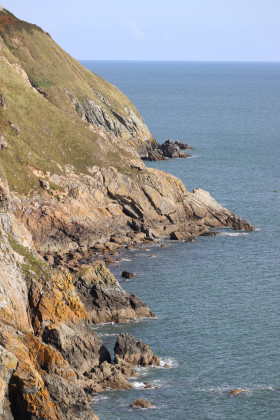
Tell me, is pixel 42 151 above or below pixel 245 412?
above

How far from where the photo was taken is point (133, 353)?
70625 millimetres

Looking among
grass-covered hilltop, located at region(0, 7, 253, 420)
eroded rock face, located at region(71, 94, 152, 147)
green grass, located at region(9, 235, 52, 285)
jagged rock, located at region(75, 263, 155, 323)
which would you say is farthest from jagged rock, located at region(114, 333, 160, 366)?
eroded rock face, located at region(71, 94, 152, 147)

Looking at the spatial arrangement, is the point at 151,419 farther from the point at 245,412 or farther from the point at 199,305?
the point at 199,305

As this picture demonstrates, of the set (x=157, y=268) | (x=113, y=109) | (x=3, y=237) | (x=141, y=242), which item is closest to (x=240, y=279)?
(x=157, y=268)

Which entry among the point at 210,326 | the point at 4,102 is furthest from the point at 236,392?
the point at 4,102

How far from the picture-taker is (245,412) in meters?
62.6

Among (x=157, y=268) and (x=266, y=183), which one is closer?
(x=157, y=268)

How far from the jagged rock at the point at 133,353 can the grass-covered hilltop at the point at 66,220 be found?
0.09 m

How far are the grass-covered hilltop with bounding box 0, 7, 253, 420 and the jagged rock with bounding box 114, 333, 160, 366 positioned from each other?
0.30ft

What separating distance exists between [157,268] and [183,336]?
78.8ft

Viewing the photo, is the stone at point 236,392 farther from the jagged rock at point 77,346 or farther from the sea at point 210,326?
the jagged rock at point 77,346

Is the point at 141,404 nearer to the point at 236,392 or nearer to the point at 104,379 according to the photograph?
the point at 104,379

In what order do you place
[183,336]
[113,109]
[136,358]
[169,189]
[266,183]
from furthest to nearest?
[113,109]
[266,183]
[169,189]
[183,336]
[136,358]

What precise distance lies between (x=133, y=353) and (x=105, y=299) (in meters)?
12.6
